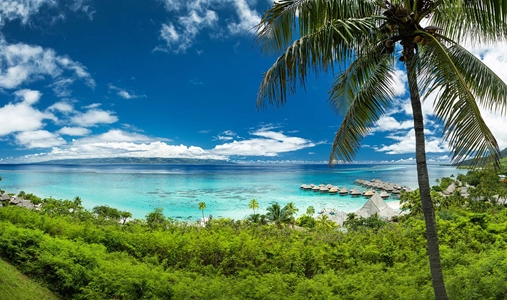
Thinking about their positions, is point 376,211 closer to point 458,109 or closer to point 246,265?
point 246,265

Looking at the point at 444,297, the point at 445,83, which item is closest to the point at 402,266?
the point at 444,297

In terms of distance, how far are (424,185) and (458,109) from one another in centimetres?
99

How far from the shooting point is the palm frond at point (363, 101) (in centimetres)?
471

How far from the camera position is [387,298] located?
4770mm

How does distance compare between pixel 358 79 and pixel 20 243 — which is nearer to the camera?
pixel 358 79

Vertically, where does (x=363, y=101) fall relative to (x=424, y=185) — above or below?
above

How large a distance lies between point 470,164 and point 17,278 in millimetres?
6856

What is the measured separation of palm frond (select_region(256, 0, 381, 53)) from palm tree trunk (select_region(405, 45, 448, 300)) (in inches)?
35.7

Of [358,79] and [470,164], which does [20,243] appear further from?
[470,164]

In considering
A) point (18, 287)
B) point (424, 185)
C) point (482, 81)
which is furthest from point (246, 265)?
point (482, 81)

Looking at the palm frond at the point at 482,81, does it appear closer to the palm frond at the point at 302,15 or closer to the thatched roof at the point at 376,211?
the palm frond at the point at 302,15

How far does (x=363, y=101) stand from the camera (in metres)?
4.81

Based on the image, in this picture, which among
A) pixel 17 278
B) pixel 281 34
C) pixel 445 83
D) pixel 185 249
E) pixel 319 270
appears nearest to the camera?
pixel 445 83

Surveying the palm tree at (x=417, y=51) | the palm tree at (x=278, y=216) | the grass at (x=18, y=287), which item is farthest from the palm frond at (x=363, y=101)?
the palm tree at (x=278, y=216)
